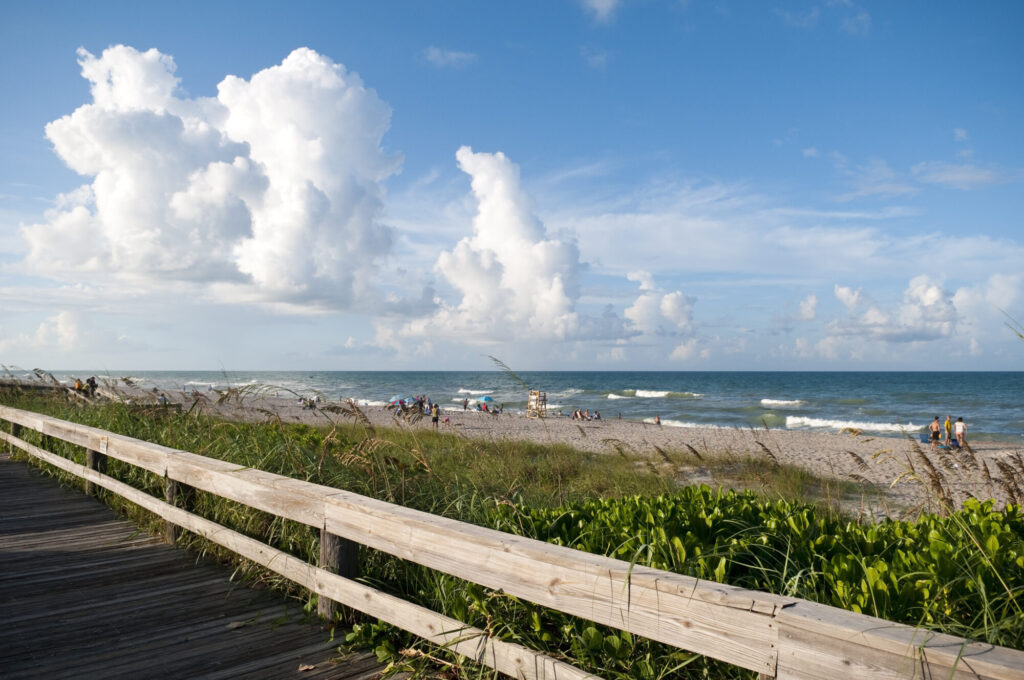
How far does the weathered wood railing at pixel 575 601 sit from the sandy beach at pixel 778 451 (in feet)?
5.26

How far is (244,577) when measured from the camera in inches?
168

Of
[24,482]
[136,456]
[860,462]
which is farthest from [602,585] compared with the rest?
[24,482]

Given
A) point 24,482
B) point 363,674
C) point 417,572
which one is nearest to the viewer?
point 363,674

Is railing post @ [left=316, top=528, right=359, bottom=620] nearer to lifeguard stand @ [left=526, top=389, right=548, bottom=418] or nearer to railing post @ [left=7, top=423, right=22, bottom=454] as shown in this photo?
railing post @ [left=7, top=423, right=22, bottom=454]

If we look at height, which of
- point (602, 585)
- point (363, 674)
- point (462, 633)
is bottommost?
point (363, 674)

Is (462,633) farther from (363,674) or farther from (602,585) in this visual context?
(602,585)

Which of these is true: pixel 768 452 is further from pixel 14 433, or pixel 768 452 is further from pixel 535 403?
pixel 535 403

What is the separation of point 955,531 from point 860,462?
1.54 metres

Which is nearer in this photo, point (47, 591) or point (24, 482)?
point (47, 591)

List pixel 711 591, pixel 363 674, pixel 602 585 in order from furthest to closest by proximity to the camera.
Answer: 1. pixel 363 674
2. pixel 602 585
3. pixel 711 591

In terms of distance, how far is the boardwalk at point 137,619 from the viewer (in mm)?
3107

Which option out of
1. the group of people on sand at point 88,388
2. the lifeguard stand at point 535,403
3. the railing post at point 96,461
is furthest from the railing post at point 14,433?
the lifeguard stand at point 535,403

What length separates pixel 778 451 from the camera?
1539 cm

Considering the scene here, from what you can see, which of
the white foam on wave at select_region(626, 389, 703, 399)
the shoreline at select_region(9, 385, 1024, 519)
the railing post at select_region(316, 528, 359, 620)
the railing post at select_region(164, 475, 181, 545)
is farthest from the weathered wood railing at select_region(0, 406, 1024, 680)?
the white foam on wave at select_region(626, 389, 703, 399)
